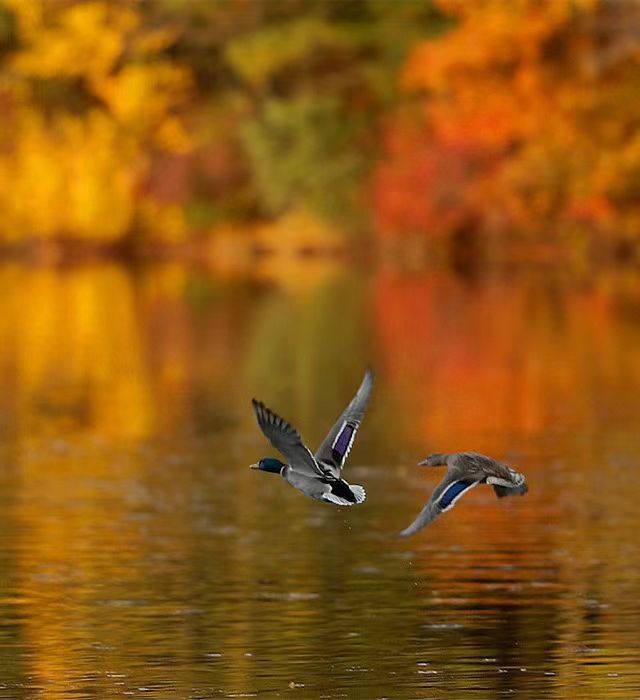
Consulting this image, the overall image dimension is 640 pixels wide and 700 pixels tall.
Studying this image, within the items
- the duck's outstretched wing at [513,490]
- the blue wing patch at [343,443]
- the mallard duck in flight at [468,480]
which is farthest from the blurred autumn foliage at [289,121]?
the duck's outstretched wing at [513,490]

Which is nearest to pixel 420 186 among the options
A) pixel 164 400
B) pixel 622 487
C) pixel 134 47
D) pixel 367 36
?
pixel 367 36

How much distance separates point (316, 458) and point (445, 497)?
0.67m

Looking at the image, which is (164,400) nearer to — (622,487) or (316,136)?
(622,487)

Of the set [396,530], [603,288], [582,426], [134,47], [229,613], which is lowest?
[229,613]

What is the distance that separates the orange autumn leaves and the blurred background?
0.08m

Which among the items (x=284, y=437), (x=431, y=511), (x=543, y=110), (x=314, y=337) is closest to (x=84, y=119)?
(x=543, y=110)

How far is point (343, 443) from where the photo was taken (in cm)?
988

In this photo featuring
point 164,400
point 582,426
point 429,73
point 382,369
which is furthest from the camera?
point 429,73

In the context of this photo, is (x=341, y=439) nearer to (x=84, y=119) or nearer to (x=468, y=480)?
(x=468, y=480)

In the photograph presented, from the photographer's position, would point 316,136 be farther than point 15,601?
Yes

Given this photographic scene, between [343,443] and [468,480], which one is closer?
[468,480]

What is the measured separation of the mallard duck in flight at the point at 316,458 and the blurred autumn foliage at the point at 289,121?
37254mm

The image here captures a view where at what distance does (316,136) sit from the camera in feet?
193

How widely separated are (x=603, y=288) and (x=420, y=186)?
41.2 feet
